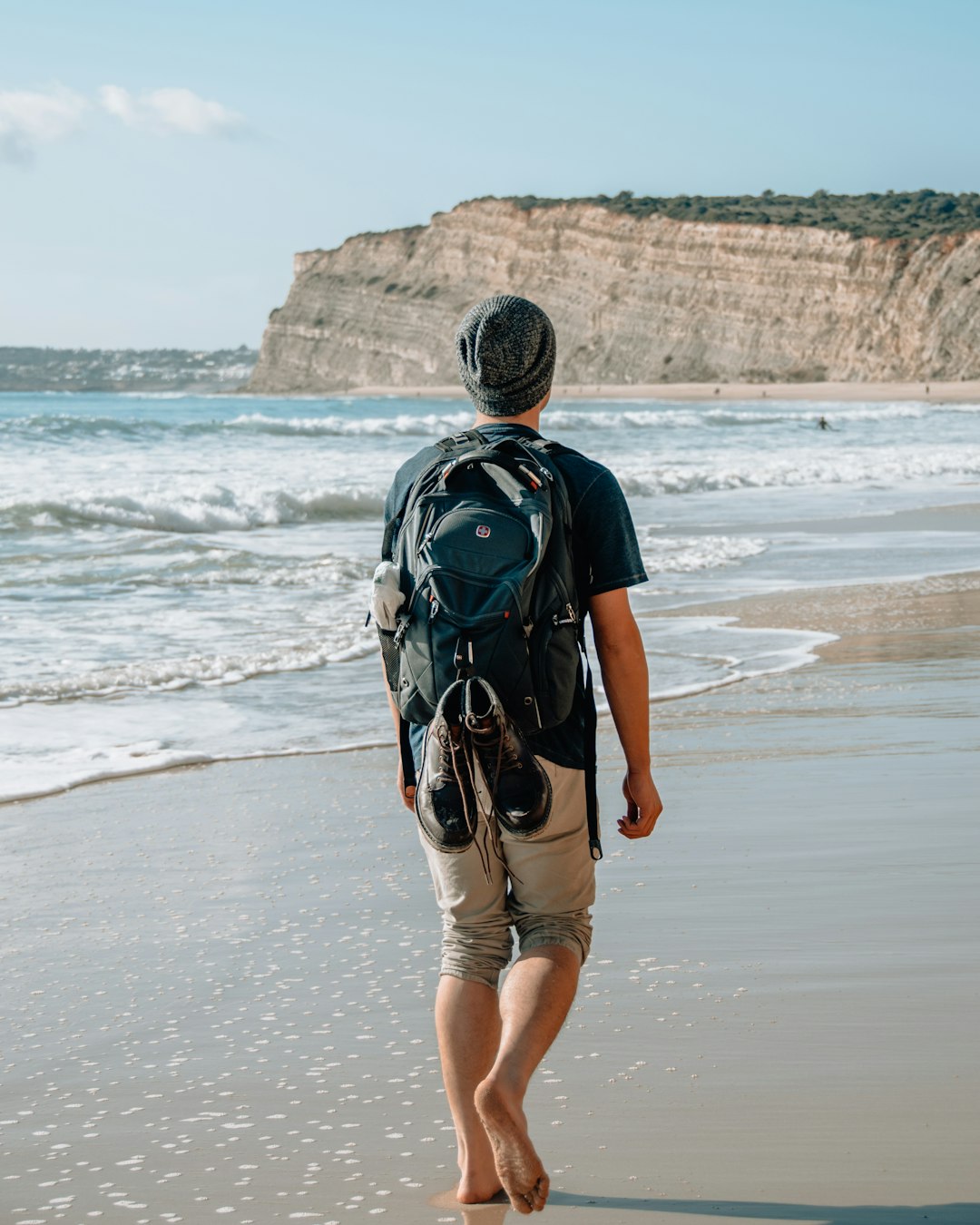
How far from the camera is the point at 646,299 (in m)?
77.6

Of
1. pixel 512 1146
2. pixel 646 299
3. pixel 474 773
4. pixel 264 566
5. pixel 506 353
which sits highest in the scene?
pixel 646 299

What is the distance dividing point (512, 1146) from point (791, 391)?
64.5m

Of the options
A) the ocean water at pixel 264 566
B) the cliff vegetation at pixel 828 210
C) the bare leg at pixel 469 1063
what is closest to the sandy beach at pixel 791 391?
the cliff vegetation at pixel 828 210

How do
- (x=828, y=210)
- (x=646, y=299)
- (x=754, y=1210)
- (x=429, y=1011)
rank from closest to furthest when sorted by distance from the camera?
(x=754, y=1210), (x=429, y=1011), (x=646, y=299), (x=828, y=210)

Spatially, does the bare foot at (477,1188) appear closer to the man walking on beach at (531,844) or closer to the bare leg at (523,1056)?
the man walking on beach at (531,844)

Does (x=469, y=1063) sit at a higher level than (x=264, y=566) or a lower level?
higher

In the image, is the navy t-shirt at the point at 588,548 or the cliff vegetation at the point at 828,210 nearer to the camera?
the navy t-shirt at the point at 588,548

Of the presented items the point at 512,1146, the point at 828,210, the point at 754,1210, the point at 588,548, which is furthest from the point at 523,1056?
the point at 828,210

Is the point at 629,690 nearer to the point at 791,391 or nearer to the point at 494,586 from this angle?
the point at 494,586

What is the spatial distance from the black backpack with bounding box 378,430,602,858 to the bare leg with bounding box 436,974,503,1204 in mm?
442

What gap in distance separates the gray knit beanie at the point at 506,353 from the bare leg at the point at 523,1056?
843 mm

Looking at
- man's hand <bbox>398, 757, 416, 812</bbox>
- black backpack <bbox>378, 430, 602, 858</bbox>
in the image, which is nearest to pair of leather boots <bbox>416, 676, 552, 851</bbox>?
black backpack <bbox>378, 430, 602, 858</bbox>

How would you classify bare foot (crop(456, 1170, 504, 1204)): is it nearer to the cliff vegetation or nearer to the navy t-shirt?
the navy t-shirt

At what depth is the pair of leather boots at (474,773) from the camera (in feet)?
6.34
